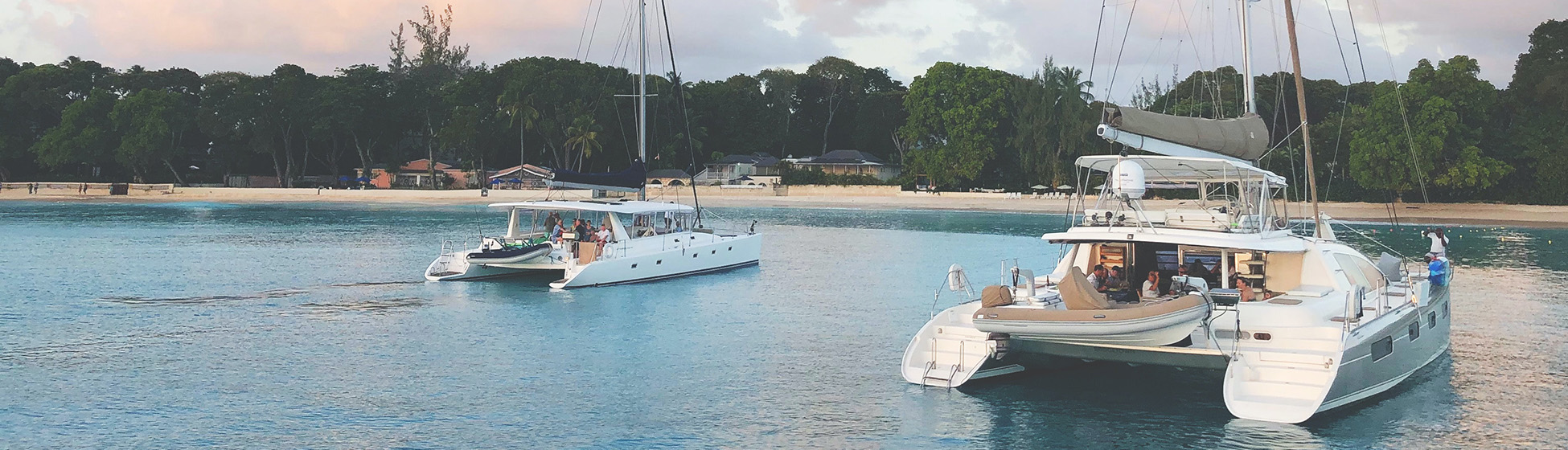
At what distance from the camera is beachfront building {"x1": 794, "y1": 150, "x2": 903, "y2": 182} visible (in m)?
99.1

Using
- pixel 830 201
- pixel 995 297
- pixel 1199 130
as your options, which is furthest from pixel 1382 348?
pixel 830 201

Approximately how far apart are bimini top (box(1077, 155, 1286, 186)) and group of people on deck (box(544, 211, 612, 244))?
50.7ft

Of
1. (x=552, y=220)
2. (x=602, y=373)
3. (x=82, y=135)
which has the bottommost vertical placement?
(x=602, y=373)

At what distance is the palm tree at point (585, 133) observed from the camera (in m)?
87.9

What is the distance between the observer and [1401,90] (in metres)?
63.9

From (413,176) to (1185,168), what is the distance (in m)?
92.9

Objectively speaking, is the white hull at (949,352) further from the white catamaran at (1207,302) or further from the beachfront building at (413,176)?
the beachfront building at (413,176)

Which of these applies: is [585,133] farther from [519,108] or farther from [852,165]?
[852,165]

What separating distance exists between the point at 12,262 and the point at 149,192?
216 ft

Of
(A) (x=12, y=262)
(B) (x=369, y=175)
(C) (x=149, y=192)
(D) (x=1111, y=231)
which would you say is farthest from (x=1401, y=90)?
(C) (x=149, y=192)

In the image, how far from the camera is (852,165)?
326ft

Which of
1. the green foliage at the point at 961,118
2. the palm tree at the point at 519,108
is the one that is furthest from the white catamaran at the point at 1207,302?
the palm tree at the point at 519,108

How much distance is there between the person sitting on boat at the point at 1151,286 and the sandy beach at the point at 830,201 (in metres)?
47.9

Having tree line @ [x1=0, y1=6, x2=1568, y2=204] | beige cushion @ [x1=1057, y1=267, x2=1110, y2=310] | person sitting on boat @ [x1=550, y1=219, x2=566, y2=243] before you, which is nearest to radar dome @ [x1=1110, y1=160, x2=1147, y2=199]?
beige cushion @ [x1=1057, y1=267, x2=1110, y2=310]
